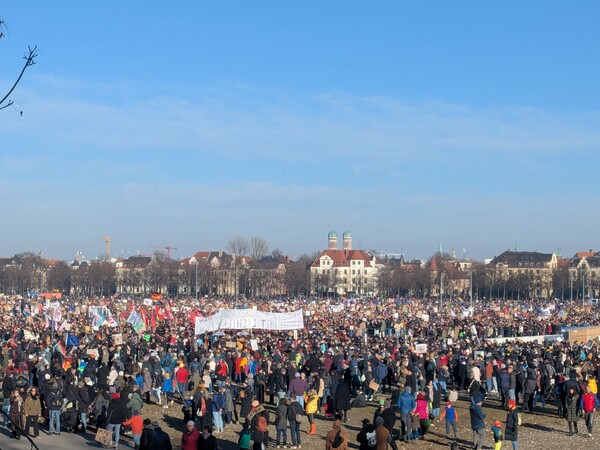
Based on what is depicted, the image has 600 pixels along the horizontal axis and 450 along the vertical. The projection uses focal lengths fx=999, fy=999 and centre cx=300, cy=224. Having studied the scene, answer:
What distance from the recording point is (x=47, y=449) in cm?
1836

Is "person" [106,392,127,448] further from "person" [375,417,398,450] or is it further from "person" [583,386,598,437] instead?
"person" [583,386,598,437]

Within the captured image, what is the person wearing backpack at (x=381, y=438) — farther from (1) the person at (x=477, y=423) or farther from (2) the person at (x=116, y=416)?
(2) the person at (x=116, y=416)

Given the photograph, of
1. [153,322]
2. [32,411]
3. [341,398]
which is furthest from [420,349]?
[153,322]

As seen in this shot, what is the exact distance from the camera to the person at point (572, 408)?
20428 millimetres

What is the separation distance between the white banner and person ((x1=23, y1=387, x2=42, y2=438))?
17136 mm

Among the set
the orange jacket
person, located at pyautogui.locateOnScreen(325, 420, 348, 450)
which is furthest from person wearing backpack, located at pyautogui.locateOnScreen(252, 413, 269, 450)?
person, located at pyautogui.locateOnScreen(325, 420, 348, 450)

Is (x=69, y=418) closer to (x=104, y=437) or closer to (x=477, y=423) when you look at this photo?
(x=104, y=437)

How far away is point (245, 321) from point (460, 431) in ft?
55.2

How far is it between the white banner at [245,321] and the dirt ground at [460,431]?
1301 cm

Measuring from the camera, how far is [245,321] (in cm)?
3716

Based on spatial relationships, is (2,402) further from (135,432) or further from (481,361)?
(481,361)

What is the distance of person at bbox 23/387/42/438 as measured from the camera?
18812 mm

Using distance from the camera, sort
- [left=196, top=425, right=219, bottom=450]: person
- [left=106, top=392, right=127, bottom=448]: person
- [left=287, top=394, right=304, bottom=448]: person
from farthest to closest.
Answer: [left=287, top=394, right=304, bottom=448]: person < [left=106, top=392, right=127, bottom=448]: person < [left=196, top=425, right=219, bottom=450]: person

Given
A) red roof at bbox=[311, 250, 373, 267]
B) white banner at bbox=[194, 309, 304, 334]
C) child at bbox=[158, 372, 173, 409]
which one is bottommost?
child at bbox=[158, 372, 173, 409]
